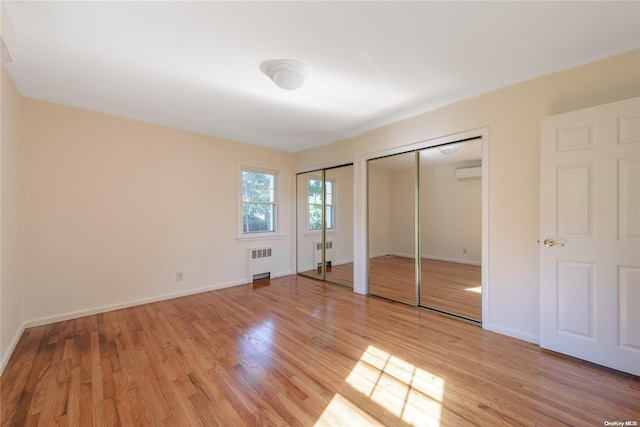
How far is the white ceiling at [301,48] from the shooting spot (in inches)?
65.9

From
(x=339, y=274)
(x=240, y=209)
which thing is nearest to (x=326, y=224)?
(x=339, y=274)

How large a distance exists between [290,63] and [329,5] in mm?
682

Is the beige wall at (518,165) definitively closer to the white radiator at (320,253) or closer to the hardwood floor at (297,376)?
the hardwood floor at (297,376)

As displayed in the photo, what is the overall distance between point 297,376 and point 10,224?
2994 mm

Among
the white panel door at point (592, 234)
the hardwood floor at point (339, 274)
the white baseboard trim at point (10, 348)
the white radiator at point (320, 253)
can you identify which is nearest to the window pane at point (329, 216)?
the white radiator at point (320, 253)

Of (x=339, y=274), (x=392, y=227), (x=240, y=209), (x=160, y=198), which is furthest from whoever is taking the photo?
(x=339, y=274)

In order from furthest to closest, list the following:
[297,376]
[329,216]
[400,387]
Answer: [329,216]
[297,376]
[400,387]

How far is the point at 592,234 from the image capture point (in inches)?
81.7

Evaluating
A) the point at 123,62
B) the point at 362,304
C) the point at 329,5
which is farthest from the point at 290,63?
the point at 362,304

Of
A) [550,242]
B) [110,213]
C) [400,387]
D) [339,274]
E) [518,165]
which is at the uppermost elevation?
[518,165]

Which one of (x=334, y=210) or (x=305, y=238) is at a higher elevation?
(x=334, y=210)

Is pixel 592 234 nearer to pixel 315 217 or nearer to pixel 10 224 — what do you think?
pixel 315 217

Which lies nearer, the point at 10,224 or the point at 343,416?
the point at 343,416

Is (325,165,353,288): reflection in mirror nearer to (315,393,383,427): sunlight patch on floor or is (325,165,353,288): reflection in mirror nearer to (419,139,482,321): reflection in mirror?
(419,139,482,321): reflection in mirror
